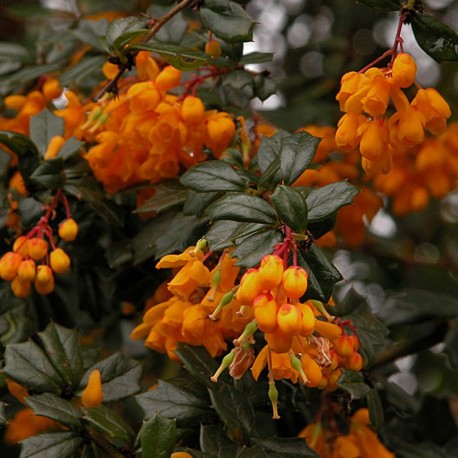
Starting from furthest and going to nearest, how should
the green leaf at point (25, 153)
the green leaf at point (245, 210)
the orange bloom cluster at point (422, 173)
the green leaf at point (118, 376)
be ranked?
the orange bloom cluster at point (422, 173), the green leaf at point (25, 153), the green leaf at point (118, 376), the green leaf at point (245, 210)

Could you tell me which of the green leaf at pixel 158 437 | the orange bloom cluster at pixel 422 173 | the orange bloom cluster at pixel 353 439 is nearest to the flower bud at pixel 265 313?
the green leaf at pixel 158 437

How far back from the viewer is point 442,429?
1404 millimetres

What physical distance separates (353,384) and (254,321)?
0.24 metres

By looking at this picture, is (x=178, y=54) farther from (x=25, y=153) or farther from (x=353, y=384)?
(x=353, y=384)

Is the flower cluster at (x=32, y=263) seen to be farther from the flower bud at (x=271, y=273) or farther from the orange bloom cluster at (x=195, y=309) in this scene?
the flower bud at (x=271, y=273)

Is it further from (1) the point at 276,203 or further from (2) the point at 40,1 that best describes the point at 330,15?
(1) the point at 276,203

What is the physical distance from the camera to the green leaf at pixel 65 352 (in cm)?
112

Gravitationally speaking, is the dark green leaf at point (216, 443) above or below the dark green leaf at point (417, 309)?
above

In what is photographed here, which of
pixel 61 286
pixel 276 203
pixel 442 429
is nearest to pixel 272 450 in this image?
pixel 276 203

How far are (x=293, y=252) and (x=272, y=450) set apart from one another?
0.92 feet

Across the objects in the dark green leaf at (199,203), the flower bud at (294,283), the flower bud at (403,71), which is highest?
the flower bud at (403,71)

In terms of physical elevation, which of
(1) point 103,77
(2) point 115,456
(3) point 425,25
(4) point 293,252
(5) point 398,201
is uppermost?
(3) point 425,25

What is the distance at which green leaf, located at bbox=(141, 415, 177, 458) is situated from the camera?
3.13ft

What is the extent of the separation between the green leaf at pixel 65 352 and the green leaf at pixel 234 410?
210mm
